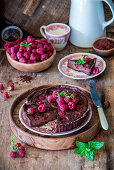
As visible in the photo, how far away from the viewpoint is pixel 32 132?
1.26 meters

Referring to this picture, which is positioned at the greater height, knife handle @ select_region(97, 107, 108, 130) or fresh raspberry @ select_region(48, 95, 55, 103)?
knife handle @ select_region(97, 107, 108, 130)

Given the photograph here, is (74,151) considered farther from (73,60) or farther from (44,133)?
(73,60)

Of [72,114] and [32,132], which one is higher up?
[72,114]

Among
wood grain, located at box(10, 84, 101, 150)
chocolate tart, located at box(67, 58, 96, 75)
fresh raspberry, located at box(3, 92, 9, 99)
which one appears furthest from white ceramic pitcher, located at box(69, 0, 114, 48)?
wood grain, located at box(10, 84, 101, 150)

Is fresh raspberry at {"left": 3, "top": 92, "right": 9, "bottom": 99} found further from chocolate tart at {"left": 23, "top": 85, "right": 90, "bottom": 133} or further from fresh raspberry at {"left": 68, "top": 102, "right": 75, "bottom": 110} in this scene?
fresh raspberry at {"left": 68, "top": 102, "right": 75, "bottom": 110}

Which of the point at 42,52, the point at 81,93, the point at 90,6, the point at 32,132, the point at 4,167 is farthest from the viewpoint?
the point at 90,6

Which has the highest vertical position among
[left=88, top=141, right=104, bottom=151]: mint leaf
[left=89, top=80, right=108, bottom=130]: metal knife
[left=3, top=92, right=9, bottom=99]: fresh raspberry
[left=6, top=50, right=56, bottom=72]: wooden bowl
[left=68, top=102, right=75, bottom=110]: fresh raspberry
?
[left=68, top=102, right=75, bottom=110]: fresh raspberry

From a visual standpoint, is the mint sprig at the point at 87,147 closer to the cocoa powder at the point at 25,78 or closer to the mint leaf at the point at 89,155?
the mint leaf at the point at 89,155

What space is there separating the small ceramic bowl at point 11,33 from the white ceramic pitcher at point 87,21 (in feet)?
1.45

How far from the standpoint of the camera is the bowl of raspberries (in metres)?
1.75

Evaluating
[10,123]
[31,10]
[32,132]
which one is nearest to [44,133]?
[32,132]

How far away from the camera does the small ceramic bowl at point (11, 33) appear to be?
7.04 feet

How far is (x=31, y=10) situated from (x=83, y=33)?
1.61 ft

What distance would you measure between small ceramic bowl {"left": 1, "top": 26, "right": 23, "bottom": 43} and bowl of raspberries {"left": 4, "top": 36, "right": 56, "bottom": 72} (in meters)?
0.35
